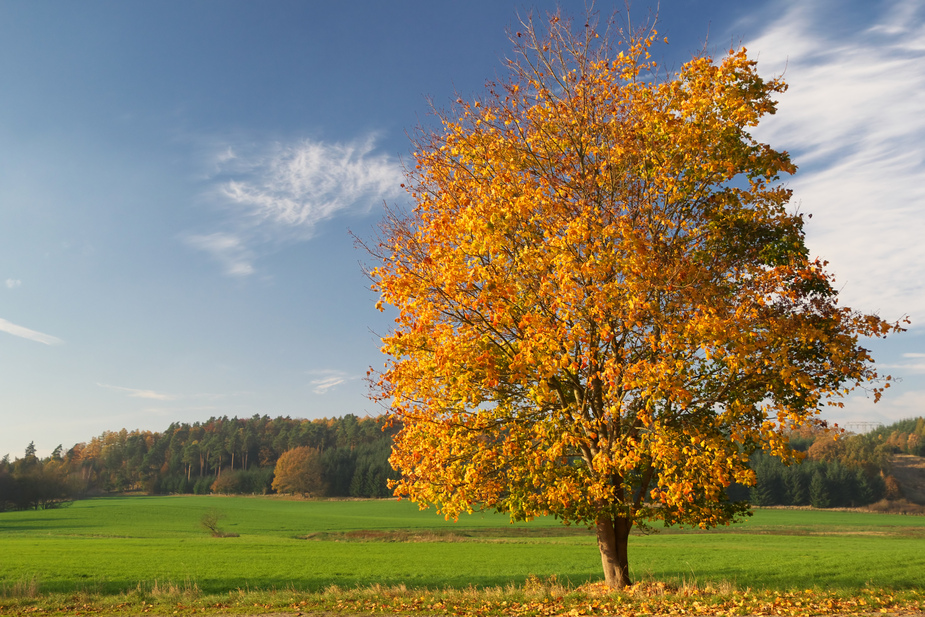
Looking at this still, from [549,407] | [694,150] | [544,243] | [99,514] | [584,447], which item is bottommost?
[99,514]

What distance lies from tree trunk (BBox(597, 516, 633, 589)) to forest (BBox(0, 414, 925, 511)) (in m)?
69.2

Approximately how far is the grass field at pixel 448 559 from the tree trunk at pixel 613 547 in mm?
1735

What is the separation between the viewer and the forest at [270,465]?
97.5 m

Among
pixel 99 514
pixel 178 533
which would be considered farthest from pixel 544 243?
pixel 99 514

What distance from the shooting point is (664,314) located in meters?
11.8

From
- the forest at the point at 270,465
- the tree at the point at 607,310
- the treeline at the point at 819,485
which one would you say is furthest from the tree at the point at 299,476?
the tree at the point at 607,310

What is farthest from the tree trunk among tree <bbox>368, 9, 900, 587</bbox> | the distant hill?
the distant hill

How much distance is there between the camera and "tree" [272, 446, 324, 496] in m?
113

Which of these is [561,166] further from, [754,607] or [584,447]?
[754,607]

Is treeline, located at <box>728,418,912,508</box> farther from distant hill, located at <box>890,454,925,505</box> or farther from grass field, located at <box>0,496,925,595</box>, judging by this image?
grass field, located at <box>0,496,925,595</box>

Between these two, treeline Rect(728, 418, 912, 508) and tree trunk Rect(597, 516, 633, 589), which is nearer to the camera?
tree trunk Rect(597, 516, 633, 589)

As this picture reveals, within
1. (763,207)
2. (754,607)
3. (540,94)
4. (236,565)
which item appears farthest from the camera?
(236,565)

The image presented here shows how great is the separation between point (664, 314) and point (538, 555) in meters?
28.2

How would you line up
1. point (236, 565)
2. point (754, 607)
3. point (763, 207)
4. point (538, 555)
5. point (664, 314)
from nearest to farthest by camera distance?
point (754, 607), point (664, 314), point (763, 207), point (236, 565), point (538, 555)
